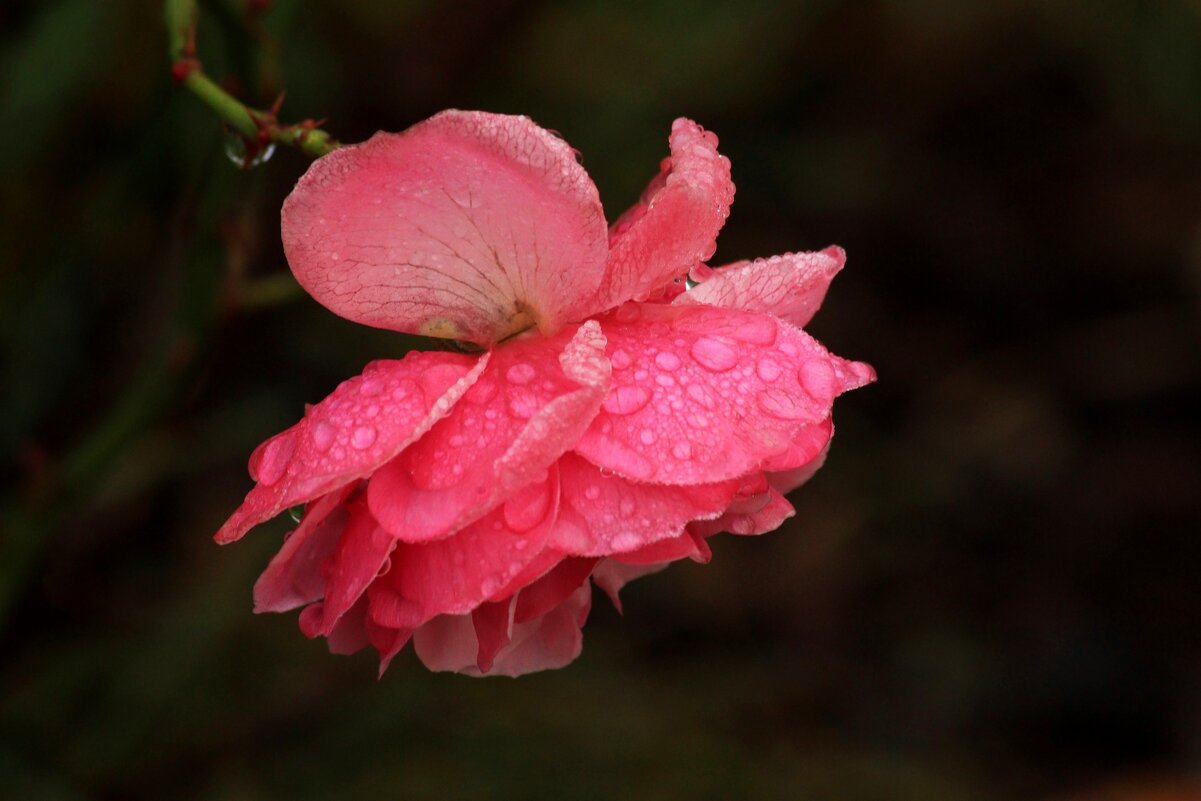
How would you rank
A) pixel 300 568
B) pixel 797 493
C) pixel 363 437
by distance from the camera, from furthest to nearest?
pixel 797 493
pixel 300 568
pixel 363 437

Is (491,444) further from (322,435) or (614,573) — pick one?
(614,573)

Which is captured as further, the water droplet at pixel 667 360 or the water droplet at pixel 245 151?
the water droplet at pixel 245 151

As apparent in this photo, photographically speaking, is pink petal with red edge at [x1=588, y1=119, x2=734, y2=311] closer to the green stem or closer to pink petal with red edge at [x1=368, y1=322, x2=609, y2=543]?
pink petal with red edge at [x1=368, y1=322, x2=609, y2=543]

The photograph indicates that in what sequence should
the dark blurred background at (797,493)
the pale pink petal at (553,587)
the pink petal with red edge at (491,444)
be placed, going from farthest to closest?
the dark blurred background at (797,493), the pale pink petal at (553,587), the pink petal with red edge at (491,444)

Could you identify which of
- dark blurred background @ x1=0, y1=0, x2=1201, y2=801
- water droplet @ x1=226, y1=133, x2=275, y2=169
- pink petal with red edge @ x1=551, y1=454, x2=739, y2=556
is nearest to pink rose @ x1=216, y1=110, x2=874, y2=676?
pink petal with red edge @ x1=551, y1=454, x2=739, y2=556

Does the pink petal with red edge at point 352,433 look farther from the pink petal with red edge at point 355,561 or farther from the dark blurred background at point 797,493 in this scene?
the dark blurred background at point 797,493

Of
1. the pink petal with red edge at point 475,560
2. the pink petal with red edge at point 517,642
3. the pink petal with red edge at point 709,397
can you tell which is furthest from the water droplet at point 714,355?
the pink petal with red edge at point 517,642

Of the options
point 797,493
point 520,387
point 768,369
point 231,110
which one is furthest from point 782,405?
point 797,493
